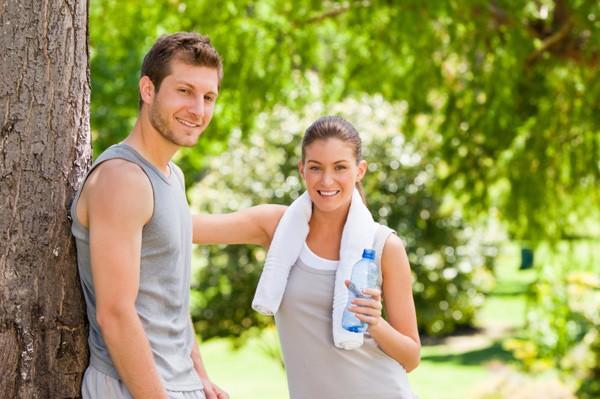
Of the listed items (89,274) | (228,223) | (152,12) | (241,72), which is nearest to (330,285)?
(228,223)

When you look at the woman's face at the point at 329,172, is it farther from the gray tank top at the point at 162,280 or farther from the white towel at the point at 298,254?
the gray tank top at the point at 162,280

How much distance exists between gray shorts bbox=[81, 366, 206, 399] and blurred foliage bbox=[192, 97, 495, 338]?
8193 mm

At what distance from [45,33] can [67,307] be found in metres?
0.76

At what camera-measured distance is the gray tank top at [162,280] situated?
2.66m

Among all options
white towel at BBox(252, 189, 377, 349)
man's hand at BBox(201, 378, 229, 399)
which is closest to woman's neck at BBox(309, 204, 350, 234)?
white towel at BBox(252, 189, 377, 349)

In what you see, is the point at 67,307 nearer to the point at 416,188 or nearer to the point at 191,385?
the point at 191,385

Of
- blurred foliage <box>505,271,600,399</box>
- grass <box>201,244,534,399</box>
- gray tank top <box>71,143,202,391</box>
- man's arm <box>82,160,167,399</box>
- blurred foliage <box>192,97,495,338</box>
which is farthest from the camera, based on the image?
grass <box>201,244,534,399</box>

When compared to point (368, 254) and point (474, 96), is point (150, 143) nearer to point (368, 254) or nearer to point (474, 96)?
point (368, 254)

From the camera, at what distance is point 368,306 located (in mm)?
3104

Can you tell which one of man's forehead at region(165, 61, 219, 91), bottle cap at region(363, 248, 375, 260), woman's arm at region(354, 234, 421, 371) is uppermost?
man's forehead at region(165, 61, 219, 91)

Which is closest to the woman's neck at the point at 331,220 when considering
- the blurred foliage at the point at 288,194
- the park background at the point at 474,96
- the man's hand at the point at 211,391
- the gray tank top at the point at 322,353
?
the gray tank top at the point at 322,353

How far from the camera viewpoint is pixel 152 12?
8820mm

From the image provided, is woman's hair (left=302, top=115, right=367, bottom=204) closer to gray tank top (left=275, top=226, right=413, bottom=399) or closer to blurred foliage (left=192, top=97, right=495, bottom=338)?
gray tank top (left=275, top=226, right=413, bottom=399)

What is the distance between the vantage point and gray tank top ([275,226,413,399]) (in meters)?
3.29
